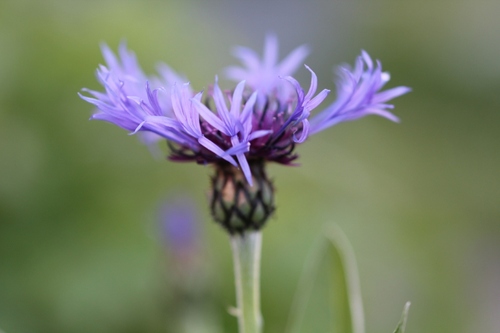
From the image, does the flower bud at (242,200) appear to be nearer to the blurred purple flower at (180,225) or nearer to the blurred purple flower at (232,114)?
the blurred purple flower at (232,114)

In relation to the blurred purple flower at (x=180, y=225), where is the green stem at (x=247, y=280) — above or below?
below

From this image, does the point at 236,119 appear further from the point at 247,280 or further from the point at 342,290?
the point at 342,290

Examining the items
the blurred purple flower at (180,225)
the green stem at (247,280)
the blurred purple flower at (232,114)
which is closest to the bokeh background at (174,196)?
the blurred purple flower at (180,225)

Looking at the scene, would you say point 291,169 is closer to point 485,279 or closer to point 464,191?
point 464,191

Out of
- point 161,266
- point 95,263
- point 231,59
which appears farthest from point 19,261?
point 231,59

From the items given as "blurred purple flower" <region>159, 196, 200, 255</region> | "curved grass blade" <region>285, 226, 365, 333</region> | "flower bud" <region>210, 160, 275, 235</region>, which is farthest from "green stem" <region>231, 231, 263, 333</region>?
"blurred purple flower" <region>159, 196, 200, 255</region>

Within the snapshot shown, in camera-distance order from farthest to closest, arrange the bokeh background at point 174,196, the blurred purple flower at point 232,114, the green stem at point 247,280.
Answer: the bokeh background at point 174,196 < the green stem at point 247,280 < the blurred purple flower at point 232,114

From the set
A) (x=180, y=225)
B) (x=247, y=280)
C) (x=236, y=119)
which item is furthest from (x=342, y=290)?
(x=180, y=225)
